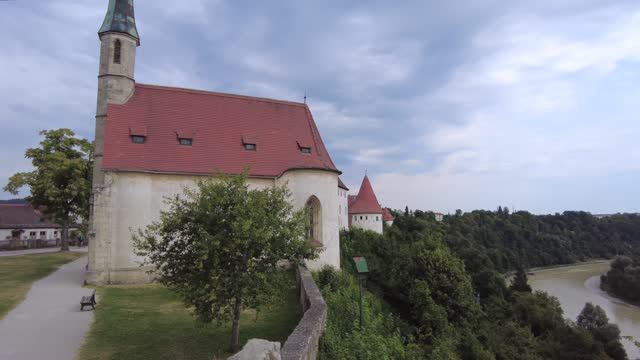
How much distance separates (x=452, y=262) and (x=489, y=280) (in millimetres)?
21588

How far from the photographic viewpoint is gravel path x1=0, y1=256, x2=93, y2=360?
11414mm

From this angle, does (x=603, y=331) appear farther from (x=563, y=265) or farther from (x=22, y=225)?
(x=563, y=265)

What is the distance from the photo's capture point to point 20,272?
80.5ft

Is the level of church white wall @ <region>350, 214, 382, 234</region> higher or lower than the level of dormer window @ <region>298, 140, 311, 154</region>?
lower

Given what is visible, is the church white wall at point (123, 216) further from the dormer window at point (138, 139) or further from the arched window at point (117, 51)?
the arched window at point (117, 51)

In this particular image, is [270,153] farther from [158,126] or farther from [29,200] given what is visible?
[29,200]

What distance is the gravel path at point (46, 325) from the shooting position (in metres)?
11.4

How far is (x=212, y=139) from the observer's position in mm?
25047

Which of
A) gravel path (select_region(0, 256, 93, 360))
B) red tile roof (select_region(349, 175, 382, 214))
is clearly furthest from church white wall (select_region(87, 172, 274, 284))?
red tile roof (select_region(349, 175, 382, 214))

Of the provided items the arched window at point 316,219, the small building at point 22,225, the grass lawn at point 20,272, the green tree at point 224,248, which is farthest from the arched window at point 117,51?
the small building at point 22,225

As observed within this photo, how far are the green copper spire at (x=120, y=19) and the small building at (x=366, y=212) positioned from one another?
92.6ft

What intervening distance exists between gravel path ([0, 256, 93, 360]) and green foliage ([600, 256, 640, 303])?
8108 cm

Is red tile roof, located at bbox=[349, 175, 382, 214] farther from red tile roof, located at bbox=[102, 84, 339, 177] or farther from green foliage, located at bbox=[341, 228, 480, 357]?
red tile roof, located at bbox=[102, 84, 339, 177]

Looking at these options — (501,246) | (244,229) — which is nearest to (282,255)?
(244,229)
